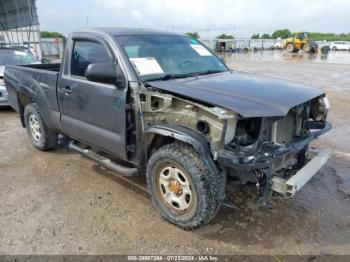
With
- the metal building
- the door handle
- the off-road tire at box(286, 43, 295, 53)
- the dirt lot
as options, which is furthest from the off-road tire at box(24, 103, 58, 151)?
the off-road tire at box(286, 43, 295, 53)

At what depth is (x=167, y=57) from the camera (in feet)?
12.2

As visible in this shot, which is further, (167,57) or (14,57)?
(14,57)

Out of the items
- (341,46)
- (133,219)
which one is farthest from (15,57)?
(341,46)

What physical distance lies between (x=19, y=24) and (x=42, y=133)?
1741cm

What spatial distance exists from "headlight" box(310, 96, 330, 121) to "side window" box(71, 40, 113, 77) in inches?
96.1

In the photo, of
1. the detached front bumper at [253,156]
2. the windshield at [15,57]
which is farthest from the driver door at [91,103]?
the windshield at [15,57]

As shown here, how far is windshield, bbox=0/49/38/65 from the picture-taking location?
8.70 metres

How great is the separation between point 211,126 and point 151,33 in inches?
73.8

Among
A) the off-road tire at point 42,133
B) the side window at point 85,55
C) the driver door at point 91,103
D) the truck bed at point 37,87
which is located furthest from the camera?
the off-road tire at point 42,133

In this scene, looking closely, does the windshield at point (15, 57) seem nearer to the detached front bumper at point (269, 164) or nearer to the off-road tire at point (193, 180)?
the off-road tire at point (193, 180)

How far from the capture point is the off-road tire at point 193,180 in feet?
9.04

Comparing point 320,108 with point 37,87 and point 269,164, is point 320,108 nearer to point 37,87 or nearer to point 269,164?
point 269,164

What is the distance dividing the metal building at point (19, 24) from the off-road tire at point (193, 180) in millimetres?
16043

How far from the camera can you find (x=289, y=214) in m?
3.38
